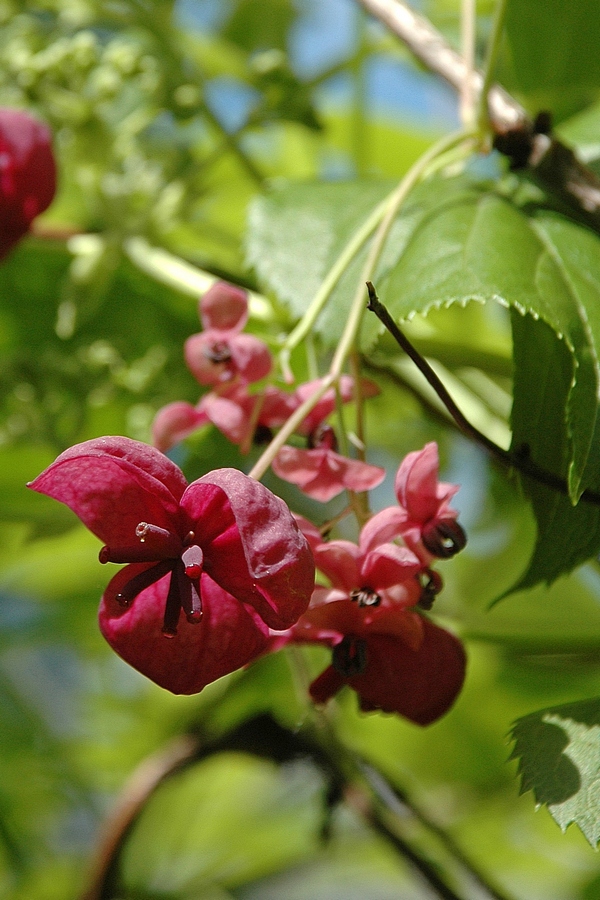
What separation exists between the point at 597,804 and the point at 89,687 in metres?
0.93

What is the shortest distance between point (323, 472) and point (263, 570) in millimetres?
91

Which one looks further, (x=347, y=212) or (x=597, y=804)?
(x=347, y=212)

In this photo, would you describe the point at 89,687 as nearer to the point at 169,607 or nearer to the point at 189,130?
the point at 189,130

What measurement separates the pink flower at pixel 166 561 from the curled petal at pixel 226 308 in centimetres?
12

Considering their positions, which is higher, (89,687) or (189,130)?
(189,130)

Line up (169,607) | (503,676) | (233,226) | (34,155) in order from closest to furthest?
(169,607)
(34,155)
(503,676)
(233,226)

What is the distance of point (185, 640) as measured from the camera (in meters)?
0.37

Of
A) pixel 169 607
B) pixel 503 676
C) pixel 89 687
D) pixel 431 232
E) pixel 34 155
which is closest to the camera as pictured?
pixel 169 607

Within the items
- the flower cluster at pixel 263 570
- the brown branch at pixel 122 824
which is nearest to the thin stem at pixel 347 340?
the flower cluster at pixel 263 570

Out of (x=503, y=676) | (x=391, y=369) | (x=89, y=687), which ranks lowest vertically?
(x=89, y=687)

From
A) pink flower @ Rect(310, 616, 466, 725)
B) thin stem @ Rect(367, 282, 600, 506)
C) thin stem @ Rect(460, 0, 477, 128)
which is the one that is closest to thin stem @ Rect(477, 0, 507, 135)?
thin stem @ Rect(460, 0, 477, 128)

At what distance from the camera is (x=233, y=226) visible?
109cm

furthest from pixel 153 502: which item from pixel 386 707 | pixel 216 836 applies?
pixel 216 836

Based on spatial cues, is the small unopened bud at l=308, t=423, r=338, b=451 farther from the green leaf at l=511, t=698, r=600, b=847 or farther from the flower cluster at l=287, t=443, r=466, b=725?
the green leaf at l=511, t=698, r=600, b=847
